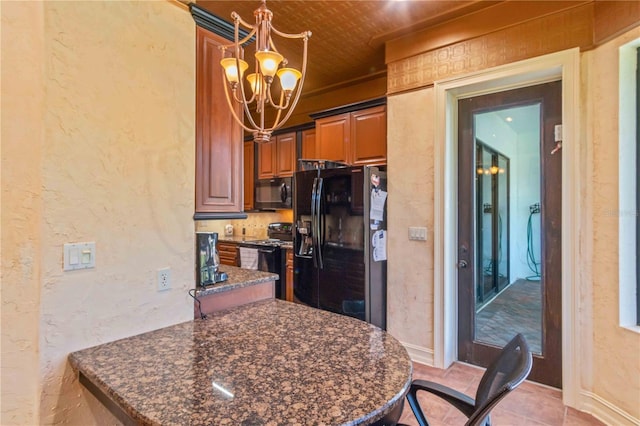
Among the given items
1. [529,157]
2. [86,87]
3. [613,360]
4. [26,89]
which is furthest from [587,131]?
[26,89]

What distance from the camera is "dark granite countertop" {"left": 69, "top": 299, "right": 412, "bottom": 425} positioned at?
3.06 feet

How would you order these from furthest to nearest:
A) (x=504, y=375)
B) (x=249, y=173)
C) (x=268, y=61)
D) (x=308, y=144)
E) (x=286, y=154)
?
(x=249, y=173) < (x=286, y=154) < (x=308, y=144) < (x=268, y=61) < (x=504, y=375)

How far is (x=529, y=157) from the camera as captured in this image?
8.66ft

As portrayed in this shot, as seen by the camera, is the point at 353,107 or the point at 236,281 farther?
the point at 353,107

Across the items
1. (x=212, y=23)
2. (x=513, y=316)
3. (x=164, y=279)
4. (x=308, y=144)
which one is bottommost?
(x=513, y=316)

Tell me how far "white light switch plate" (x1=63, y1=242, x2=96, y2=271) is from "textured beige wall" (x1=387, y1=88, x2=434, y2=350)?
235 cm

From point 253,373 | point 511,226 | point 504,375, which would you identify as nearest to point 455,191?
point 511,226

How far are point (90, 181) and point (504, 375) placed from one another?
1764mm

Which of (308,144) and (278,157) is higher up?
(308,144)

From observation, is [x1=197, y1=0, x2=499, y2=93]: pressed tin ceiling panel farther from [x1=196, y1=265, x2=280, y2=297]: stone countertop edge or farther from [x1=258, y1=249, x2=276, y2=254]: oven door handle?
[x1=258, y1=249, x2=276, y2=254]: oven door handle

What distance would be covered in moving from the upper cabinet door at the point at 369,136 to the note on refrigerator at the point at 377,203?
0.39 metres

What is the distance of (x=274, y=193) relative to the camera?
4809 millimetres

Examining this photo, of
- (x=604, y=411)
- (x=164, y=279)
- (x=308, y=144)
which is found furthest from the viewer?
(x=308, y=144)

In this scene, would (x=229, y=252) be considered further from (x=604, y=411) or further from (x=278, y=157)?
(x=604, y=411)
